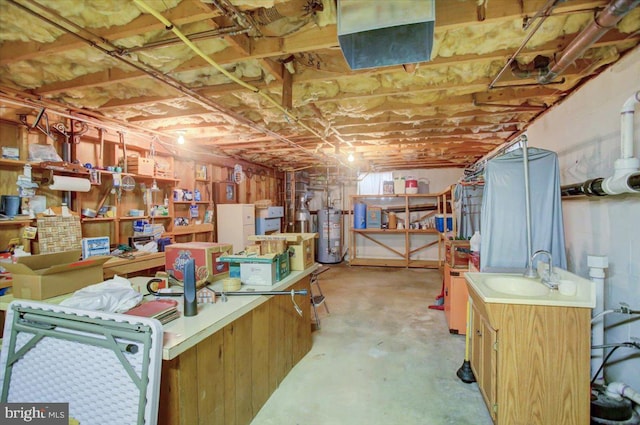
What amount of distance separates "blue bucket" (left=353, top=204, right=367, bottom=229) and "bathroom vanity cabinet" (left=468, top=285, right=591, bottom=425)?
5.50m

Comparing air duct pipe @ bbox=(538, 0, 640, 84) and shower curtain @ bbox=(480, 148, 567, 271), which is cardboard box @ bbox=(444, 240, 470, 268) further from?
air duct pipe @ bbox=(538, 0, 640, 84)

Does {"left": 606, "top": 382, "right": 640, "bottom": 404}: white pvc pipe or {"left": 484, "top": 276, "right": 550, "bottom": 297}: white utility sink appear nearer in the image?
{"left": 606, "top": 382, "right": 640, "bottom": 404}: white pvc pipe

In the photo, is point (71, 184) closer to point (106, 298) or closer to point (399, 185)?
point (106, 298)

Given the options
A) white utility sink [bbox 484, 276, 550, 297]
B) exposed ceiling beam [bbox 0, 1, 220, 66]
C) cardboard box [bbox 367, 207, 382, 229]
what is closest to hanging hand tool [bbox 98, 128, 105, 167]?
exposed ceiling beam [bbox 0, 1, 220, 66]

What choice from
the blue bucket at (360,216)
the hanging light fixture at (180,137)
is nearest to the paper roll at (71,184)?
the hanging light fixture at (180,137)

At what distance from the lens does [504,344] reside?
181 centimetres

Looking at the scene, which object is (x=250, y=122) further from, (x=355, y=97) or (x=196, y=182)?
(x=196, y=182)

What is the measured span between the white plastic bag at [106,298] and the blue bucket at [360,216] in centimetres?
599

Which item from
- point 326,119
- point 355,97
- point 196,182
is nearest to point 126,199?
point 196,182

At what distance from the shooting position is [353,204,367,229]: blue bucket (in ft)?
24.1

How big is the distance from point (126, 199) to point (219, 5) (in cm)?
321

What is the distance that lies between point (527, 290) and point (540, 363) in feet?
1.99

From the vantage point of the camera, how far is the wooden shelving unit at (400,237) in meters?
7.11

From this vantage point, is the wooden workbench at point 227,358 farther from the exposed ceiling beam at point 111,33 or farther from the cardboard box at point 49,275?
the exposed ceiling beam at point 111,33
